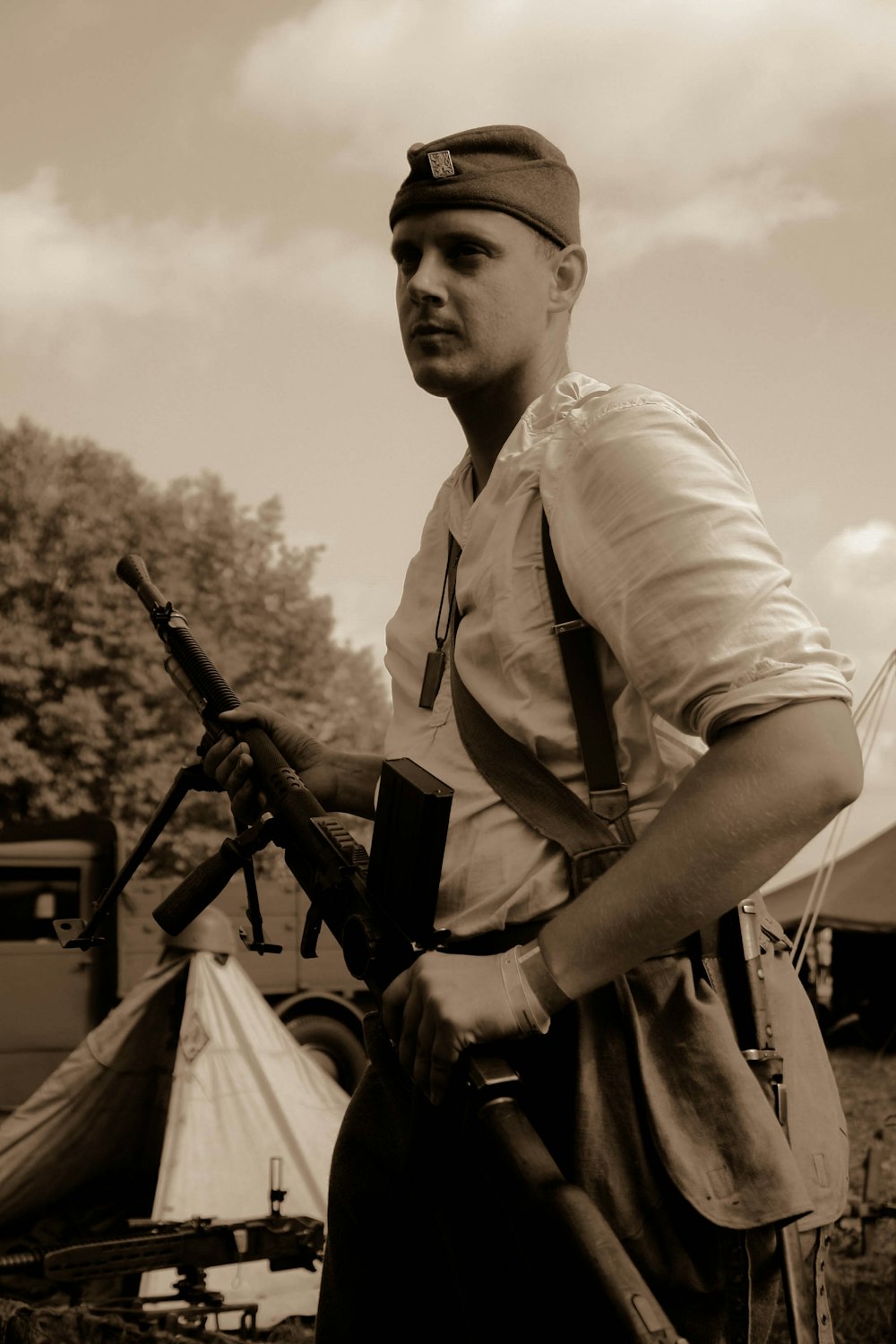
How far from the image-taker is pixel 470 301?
207cm

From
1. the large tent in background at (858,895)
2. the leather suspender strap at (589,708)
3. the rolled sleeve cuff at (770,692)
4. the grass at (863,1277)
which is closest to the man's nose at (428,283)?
the leather suspender strap at (589,708)

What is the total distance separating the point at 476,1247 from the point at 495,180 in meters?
1.55

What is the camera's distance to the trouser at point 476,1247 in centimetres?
154

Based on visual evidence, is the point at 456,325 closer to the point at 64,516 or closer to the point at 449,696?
the point at 449,696

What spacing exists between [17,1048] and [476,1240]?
33.5 ft

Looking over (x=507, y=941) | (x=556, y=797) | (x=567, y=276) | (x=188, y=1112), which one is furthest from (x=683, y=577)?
(x=188, y=1112)

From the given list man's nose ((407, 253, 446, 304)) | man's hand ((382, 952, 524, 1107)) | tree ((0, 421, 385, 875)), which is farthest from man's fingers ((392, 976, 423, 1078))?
tree ((0, 421, 385, 875))

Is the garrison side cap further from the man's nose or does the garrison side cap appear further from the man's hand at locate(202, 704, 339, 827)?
the man's hand at locate(202, 704, 339, 827)

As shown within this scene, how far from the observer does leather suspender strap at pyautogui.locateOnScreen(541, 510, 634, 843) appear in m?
1.75

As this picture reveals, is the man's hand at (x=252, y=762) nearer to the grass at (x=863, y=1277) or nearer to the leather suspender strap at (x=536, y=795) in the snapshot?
the leather suspender strap at (x=536, y=795)

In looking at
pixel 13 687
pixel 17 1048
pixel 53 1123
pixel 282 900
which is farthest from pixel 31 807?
pixel 53 1123

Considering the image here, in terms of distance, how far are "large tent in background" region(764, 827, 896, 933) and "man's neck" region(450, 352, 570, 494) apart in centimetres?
1663

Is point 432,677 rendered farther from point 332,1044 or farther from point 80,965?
point 332,1044

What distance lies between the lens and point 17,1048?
36.6 feet
